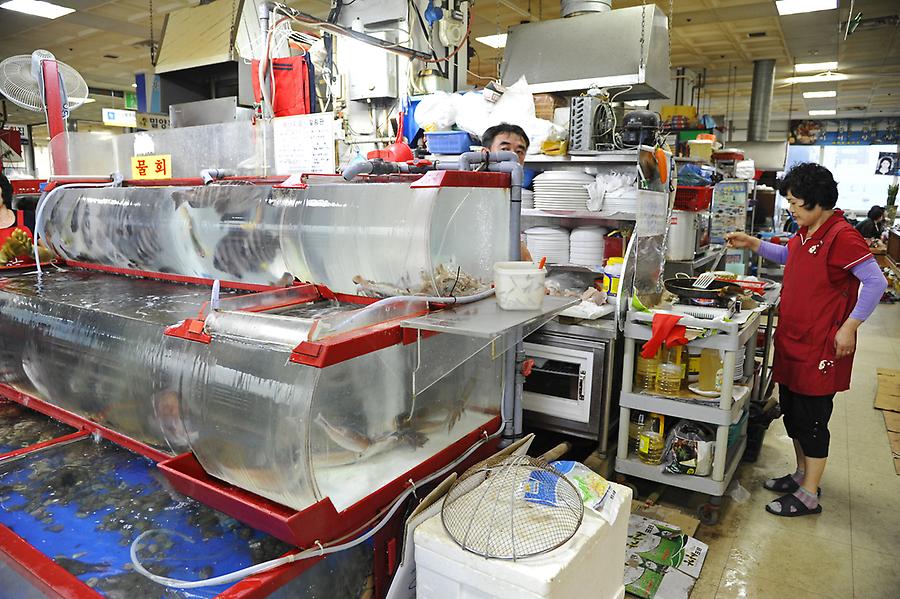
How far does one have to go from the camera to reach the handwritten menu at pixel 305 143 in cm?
237

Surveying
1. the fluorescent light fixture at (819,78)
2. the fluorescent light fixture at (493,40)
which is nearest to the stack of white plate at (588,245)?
the fluorescent light fixture at (493,40)

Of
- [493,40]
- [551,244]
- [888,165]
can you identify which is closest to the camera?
[551,244]

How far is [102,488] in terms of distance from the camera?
1.63m

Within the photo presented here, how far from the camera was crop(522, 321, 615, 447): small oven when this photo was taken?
2.93 metres

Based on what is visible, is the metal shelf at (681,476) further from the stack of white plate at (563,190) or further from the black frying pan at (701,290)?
the stack of white plate at (563,190)

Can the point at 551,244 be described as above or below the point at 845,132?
below

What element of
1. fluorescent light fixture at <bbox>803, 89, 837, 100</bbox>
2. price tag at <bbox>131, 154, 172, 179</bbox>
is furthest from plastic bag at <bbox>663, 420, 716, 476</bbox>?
fluorescent light fixture at <bbox>803, 89, 837, 100</bbox>

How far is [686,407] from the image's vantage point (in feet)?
9.17

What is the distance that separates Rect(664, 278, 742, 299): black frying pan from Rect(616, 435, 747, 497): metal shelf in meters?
0.80

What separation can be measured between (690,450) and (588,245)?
1.26 metres

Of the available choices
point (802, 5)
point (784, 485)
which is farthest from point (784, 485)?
point (802, 5)

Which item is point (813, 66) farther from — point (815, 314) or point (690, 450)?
point (690, 450)

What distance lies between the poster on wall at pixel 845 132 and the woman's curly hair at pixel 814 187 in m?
16.4

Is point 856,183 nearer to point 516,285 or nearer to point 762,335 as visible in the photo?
point 762,335
